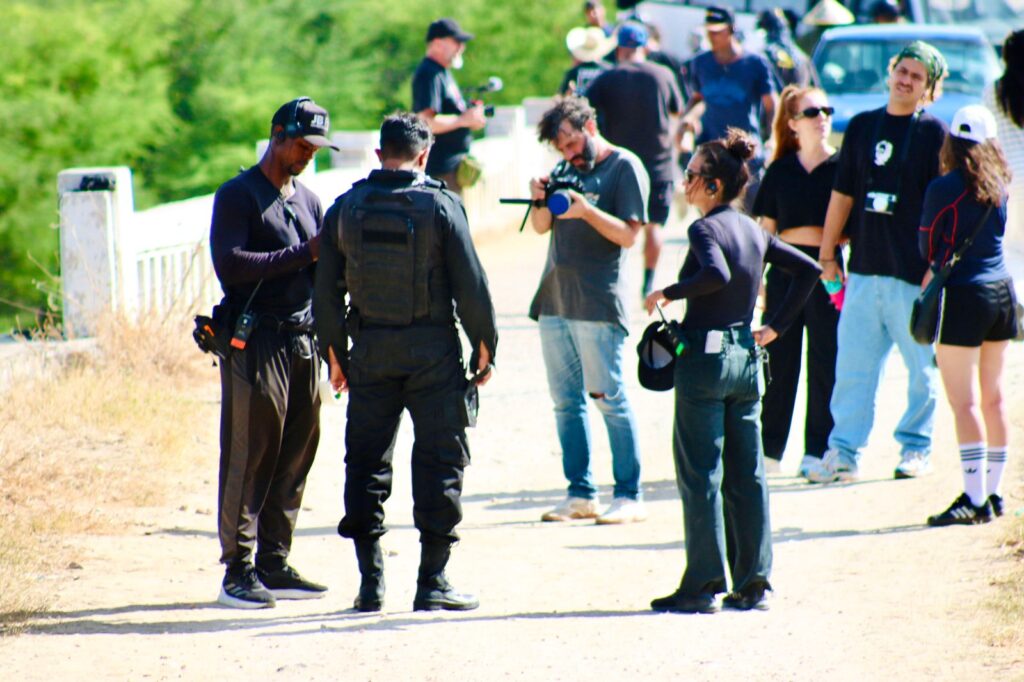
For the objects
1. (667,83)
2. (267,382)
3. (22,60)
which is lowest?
(267,382)

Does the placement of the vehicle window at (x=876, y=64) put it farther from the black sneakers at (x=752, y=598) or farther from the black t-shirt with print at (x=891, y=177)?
the black sneakers at (x=752, y=598)

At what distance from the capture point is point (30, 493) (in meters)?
7.16

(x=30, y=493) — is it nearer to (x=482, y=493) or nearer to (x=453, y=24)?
(x=482, y=493)

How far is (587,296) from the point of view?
712 centimetres

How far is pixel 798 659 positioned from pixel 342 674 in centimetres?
148

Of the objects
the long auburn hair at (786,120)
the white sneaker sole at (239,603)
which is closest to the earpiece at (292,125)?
the white sneaker sole at (239,603)

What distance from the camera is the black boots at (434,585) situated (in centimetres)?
573

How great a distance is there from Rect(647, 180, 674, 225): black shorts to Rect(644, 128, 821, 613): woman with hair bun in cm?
575

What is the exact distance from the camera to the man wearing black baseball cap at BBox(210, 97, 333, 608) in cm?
570

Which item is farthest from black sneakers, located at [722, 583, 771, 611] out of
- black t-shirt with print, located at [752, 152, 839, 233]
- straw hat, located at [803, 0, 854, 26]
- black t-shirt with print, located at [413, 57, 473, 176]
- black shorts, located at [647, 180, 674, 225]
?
straw hat, located at [803, 0, 854, 26]

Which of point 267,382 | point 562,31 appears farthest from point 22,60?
point 267,382

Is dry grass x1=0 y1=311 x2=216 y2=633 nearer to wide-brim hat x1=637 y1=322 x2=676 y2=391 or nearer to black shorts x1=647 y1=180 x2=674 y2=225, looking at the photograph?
wide-brim hat x1=637 y1=322 x2=676 y2=391

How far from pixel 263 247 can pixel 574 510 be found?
2.31 m

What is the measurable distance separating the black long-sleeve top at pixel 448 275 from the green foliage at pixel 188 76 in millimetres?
19126
